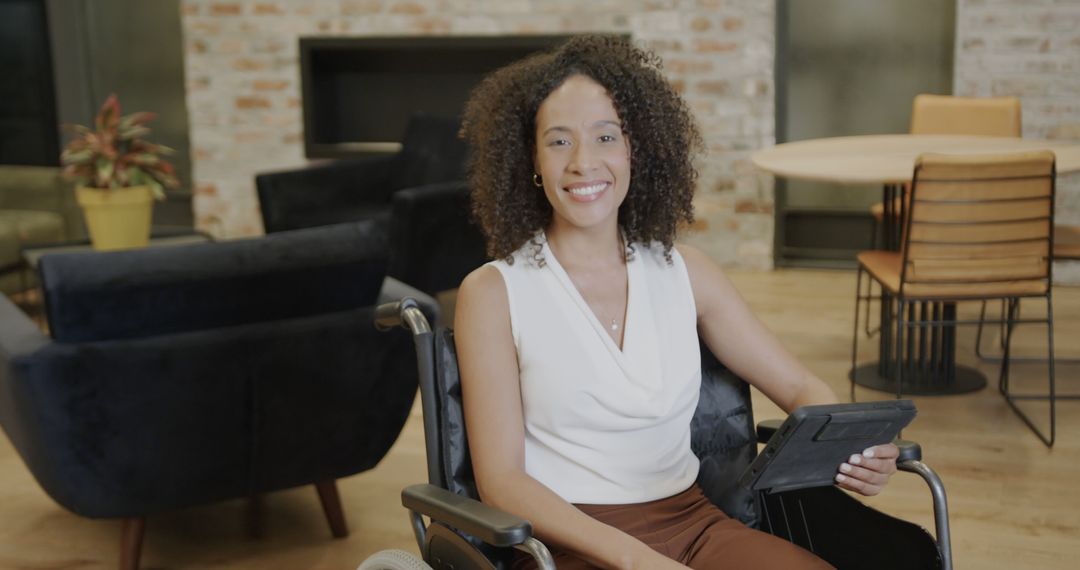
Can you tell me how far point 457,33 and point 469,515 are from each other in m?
4.97

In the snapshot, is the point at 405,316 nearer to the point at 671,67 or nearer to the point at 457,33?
the point at 671,67

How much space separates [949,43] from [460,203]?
2.45 meters

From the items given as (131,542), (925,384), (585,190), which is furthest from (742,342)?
(925,384)

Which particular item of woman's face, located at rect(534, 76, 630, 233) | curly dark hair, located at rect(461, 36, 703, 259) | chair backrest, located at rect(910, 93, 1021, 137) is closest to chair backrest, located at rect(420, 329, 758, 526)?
curly dark hair, located at rect(461, 36, 703, 259)

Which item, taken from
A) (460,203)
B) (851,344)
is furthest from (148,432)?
(851,344)

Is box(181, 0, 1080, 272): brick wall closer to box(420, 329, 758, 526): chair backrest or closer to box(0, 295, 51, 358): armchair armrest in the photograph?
box(0, 295, 51, 358): armchair armrest

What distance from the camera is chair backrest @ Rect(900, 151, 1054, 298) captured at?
11.6ft

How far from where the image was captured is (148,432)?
2668mm

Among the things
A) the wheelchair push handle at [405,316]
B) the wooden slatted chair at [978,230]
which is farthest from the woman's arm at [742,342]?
the wooden slatted chair at [978,230]

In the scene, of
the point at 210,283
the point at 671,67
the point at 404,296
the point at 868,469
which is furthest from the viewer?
the point at 671,67

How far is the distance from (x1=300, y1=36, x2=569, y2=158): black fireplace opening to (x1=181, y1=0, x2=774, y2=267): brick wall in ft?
0.23

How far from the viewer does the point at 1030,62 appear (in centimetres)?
553

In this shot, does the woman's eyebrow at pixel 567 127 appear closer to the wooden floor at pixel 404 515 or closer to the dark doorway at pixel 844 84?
the wooden floor at pixel 404 515

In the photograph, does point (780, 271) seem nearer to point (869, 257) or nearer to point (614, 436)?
point (869, 257)
